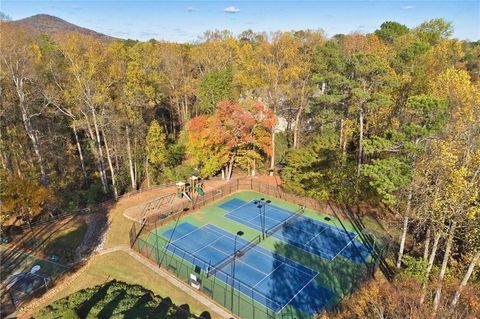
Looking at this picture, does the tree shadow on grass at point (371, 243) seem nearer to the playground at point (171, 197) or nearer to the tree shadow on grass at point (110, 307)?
the playground at point (171, 197)

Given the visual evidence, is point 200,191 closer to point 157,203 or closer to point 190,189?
point 190,189

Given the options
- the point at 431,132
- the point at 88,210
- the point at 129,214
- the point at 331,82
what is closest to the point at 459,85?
the point at 431,132

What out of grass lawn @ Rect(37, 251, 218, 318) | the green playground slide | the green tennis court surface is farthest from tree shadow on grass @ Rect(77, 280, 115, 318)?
the green playground slide

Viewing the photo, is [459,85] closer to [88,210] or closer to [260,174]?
[260,174]

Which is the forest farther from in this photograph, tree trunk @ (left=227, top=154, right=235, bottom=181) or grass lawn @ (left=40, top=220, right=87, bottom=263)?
grass lawn @ (left=40, top=220, right=87, bottom=263)

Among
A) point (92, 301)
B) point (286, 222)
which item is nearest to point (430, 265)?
point (286, 222)
